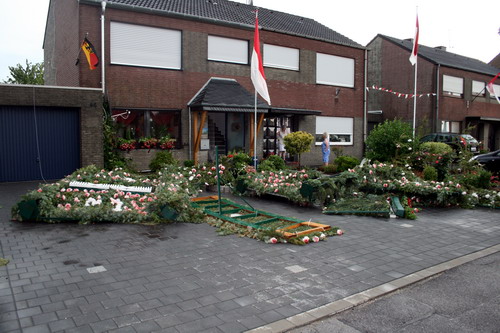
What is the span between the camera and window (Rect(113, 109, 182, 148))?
53.6 feet

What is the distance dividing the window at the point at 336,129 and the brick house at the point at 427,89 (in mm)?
6016

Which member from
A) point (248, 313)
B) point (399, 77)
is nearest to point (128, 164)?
point (248, 313)

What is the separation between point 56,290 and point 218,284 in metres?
1.86

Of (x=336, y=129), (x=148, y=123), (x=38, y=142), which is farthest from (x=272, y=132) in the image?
(x=38, y=142)

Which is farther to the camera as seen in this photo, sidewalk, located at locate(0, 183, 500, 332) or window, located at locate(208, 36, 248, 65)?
window, located at locate(208, 36, 248, 65)

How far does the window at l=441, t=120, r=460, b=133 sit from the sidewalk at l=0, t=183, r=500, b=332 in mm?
24428

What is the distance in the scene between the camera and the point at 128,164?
15930 mm

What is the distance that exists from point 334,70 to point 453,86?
13.5 metres

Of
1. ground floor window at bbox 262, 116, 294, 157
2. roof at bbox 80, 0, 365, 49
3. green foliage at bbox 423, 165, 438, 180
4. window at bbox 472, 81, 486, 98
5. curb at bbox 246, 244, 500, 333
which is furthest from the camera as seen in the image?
window at bbox 472, 81, 486, 98

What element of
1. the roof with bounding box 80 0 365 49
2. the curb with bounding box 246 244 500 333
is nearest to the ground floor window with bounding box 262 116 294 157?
the roof with bounding box 80 0 365 49

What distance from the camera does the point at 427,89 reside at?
3009 cm

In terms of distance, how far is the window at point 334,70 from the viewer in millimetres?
22656

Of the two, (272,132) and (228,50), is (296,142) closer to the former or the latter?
(272,132)

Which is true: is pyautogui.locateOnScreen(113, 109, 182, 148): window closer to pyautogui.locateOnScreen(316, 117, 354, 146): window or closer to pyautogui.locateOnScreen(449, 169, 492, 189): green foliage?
pyautogui.locateOnScreen(316, 117, 354, 146): window
